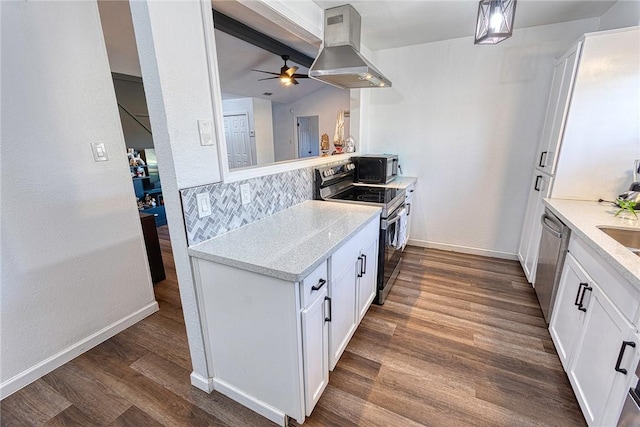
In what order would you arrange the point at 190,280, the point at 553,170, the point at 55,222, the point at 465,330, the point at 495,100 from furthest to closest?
1. the point at 495,100
2. the point at 553,170
3. the point at 465,330
4. the point at 55,222
5. the point at 190,280

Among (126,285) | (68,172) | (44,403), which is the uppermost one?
(68,172)

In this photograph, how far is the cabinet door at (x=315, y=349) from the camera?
124cm

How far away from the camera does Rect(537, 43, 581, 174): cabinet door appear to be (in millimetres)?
2072

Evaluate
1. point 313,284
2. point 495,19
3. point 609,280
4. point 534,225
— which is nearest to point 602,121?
point 534,225

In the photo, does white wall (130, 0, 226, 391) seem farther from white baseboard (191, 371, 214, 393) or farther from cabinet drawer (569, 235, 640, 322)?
cabinet drawer (569, 235, 640, 322)

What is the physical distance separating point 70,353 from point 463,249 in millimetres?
3707

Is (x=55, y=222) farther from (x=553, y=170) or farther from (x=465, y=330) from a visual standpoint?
(x=553, y=170)

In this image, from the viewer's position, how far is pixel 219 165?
4.84ft

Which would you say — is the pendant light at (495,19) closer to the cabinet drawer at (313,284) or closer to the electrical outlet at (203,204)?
the cabinet drawer at (313,284)

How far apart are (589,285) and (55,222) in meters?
2.99

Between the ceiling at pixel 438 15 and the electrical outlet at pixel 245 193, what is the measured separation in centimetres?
152

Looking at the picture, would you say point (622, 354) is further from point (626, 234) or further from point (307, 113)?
point (307, 113)

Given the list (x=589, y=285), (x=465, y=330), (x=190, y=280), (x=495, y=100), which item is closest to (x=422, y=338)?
(x=465, y=330)

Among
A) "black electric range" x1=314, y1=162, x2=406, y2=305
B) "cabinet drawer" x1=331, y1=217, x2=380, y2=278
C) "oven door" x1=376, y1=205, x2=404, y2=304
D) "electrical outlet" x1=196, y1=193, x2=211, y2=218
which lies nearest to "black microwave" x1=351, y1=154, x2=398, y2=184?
"black electric range" x1=314, y1=162, x2=406, y2=305
